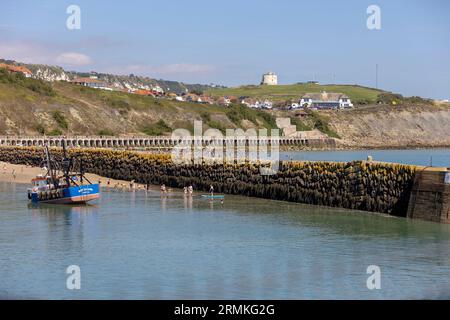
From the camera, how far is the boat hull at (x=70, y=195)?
62.3 m

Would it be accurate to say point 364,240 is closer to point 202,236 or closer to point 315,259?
point 315,259

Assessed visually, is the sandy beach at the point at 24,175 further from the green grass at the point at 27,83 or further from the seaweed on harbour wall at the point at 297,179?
the green grass at the point at 27,83

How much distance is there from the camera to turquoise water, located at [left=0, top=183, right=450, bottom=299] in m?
32.9

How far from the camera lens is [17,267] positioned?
122ft

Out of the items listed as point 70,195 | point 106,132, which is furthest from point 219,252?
point 106,132

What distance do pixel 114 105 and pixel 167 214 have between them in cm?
13967

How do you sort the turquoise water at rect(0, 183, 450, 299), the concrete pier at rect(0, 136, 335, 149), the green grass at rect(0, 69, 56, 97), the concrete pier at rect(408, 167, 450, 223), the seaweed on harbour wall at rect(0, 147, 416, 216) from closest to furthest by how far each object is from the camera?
the turquoise water at rect(0, 183, 450, 299) → the concrete pier at rect(408, 167, 450, 223) → the seaweed on harbour wall at rect(0, 147, 416, 216) → the concrete pier at rect(0, 136, 335, 149) → the green grass at rect(0, 69, 56, 97)

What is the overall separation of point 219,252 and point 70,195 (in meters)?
24.6

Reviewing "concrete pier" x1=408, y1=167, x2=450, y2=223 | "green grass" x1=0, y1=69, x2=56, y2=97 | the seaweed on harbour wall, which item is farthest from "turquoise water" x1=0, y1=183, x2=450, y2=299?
"green grass" x1=0, y1=69, x2=56, y2=97

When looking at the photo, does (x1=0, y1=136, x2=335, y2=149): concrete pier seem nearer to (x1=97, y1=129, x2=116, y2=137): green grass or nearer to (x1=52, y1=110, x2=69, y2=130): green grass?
(x1=97, y1=129, x2=116, y2=137): green grass

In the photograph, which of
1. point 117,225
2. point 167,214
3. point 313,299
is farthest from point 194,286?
point 167,214

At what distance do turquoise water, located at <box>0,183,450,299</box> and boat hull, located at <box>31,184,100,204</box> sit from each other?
2210 millimetres

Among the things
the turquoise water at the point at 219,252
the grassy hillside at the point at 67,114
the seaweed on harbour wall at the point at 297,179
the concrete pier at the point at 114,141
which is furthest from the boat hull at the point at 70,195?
the grassy hillside at the point at 67,114
